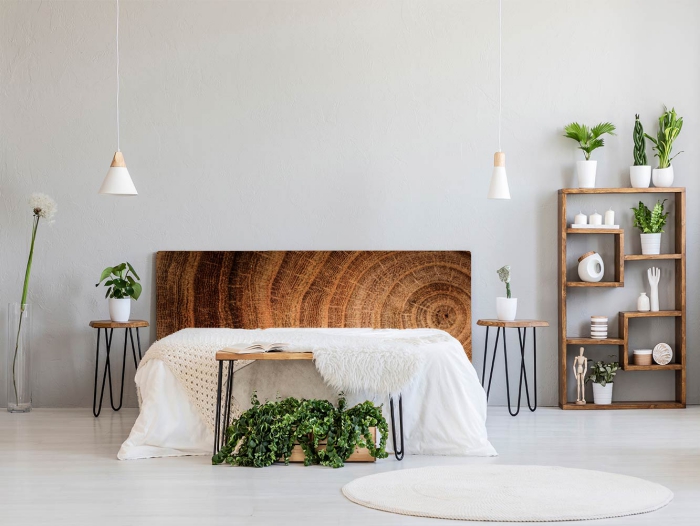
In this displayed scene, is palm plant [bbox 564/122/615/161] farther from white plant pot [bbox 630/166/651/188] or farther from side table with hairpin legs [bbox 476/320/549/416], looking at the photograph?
side table with hairpin legs [bbox 476/320/549/416]

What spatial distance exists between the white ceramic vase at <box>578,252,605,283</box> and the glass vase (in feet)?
11.4

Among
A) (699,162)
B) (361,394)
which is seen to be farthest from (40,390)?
(699,162)

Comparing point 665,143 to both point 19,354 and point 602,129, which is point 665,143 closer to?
point 602,129

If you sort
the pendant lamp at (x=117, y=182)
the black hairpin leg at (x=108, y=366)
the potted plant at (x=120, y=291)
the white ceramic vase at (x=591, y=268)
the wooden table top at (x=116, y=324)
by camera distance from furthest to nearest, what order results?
the white ceramic vase at (x=591, y=268), the black hairpin leg at (x=108, y=366), the potted plant at (x=120, y=291), the wooden table top at (x=116, y=324), the pendant lamp at (x=117, y=182)

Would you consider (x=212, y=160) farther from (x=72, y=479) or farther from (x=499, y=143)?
(x=72, y=479)

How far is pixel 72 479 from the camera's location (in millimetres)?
3461

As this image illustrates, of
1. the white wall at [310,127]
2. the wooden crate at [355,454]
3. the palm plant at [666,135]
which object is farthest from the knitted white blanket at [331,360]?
the palm plant at [666,135]

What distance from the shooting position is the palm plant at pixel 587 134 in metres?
5.25

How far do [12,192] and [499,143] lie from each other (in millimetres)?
3143

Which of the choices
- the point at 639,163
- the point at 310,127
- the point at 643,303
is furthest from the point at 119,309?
the point at 639,163

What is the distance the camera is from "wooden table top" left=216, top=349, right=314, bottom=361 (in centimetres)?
378

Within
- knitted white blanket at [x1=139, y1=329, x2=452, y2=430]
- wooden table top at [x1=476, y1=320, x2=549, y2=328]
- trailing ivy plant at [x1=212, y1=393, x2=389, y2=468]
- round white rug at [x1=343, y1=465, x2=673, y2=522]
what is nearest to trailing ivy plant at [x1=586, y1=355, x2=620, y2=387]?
wooden table top at [x1=476, y1=320, x2=549, y2=328]

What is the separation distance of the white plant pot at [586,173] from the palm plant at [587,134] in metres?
0.06

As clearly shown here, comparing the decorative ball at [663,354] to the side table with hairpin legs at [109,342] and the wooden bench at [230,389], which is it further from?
the side table with hairpin legs at [109,342]
